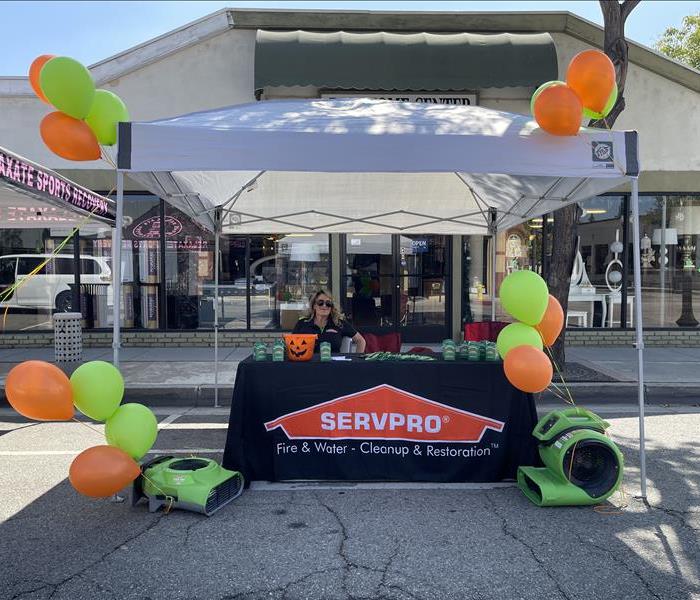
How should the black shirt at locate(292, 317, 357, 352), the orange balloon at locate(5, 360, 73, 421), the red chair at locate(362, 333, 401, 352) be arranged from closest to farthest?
the orange balloon at locate(5, 360, 73, 421) → the black shirt at locate(292, 317, 357, 352) → the red chair at locate(362, 333, 401, 352)

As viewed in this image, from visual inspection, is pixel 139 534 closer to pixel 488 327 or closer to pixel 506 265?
pixel 488 327

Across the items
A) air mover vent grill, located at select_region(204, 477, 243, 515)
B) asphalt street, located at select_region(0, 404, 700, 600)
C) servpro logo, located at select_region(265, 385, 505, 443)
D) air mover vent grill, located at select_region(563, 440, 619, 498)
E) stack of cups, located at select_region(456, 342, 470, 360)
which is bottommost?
asphalt street, located at select_region(0, 404, 700, 600)

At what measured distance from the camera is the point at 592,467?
4562 mm

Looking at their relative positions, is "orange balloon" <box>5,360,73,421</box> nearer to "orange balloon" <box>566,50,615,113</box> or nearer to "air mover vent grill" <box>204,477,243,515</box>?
"air mover vent grill" <box>204,477,243,515</box>

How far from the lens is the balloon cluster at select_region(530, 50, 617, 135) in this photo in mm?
4258

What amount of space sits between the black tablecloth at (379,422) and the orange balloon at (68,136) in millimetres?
1933

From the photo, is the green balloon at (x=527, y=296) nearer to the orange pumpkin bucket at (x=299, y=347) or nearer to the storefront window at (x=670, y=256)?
the orange pumpkin bucket at (x=299, y=347)

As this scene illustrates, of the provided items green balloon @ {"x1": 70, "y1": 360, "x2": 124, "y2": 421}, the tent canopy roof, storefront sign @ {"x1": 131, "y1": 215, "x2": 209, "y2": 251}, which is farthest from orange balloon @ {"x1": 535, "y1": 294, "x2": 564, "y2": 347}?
storefront sign @ {"x1": 131, "y1": 215, "x2": 209, "y2": 251}

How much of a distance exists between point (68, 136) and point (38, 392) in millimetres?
1730

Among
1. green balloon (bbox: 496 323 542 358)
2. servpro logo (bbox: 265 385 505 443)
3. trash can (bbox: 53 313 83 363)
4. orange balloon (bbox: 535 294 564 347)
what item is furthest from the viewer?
trash can (bbox: 53 313 83 363)

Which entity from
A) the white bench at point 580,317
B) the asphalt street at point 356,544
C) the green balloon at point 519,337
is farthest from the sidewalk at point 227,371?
the green balloon at point 519,337

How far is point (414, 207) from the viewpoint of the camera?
788 centimetres

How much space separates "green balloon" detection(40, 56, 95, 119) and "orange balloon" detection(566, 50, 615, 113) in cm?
333

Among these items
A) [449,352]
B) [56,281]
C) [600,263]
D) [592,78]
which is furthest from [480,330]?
[56,281]
